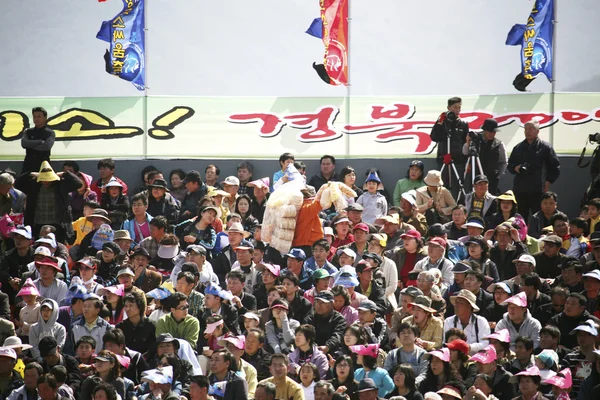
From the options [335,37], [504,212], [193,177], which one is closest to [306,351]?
[504,212]

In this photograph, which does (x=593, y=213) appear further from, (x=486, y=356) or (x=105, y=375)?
(x=105, y=375)

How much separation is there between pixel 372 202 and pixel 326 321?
3828 millimetres

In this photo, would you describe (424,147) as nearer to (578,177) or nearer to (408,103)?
(408,103)

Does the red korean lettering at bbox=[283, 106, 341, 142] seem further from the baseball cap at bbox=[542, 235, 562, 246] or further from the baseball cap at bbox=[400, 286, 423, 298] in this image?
the baseball cap at bbox=[400, 286, 423, 298]

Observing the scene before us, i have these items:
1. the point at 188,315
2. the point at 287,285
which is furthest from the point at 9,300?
the point at 287,285

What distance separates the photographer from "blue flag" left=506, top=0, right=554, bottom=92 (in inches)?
728

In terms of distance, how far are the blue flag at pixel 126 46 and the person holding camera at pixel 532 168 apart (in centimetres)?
560

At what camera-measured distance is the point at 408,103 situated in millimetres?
18625

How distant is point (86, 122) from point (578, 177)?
23.6ft

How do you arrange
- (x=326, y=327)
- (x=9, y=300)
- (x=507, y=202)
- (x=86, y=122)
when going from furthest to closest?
(x=86, y=122) → (x=507, y=202) → (x=9, y=300) → (x=326, y=327)

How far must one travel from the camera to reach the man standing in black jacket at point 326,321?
1320 centimetres

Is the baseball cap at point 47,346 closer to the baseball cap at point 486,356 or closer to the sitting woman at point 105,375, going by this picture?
the sitting woman at point 105,375

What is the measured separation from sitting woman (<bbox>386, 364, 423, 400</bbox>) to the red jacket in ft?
10.8

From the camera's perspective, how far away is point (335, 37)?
18.7 m
